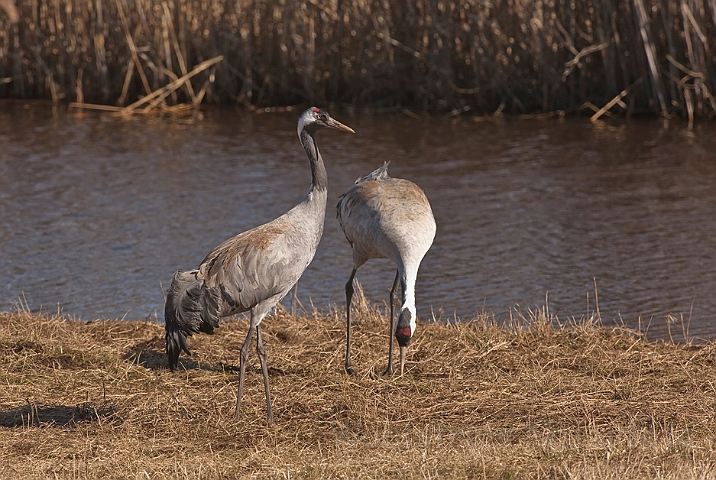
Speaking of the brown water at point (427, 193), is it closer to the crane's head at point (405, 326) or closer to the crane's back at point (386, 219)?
the crane's back at point (386, 219)

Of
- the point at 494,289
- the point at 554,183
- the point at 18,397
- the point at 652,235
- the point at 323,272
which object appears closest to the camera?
the point at 18,397

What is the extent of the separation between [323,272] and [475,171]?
10.0 ft

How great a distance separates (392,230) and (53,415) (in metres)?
1.93

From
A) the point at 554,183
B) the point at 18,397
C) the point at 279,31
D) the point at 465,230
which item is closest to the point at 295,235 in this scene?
the point at 18,397

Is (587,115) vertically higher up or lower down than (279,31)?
lower down

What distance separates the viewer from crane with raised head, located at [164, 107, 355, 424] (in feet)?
15.7

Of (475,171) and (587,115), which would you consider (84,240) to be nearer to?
(475,171)

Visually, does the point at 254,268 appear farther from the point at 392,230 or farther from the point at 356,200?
the point at 356,200

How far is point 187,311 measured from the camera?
478cm

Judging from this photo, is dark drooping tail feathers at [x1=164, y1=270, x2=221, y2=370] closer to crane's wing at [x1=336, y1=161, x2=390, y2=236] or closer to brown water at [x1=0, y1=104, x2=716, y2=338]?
crane's wing at [x1=336, y1=161, x2=390, y2=236]

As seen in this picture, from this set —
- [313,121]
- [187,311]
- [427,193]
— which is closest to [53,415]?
[187,311]

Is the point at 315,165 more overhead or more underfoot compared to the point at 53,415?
more overhead

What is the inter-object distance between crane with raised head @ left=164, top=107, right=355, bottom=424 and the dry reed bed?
687 centimetres

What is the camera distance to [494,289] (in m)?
7.25
